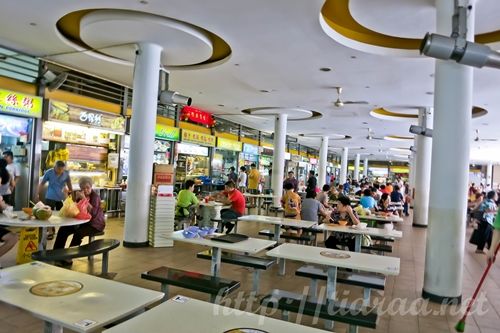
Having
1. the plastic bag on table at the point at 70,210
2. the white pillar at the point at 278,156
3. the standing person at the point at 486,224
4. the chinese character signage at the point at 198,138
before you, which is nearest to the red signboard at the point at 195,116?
the chinese character signage at the point at 198,138

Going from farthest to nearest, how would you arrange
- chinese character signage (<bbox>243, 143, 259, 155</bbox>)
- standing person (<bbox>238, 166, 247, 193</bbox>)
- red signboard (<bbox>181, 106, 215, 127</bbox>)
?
chinese character signage (<bbox>243, 143, 259, 155</bbox>)
standing person (<bbox>238, 166, 247, 193</bbox>)
red signboard (<bbox>181, 106, 215, 127</bbox>)

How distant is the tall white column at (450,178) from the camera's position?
443 cm

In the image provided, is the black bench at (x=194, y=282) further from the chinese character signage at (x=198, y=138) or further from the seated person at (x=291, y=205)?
the chinese character signage at (x=198, y=138)

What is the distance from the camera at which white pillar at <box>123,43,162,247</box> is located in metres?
6.56

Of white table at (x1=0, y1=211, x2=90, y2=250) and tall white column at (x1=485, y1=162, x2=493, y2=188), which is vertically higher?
tall white column at (x1=485, y1=162, x2=493, y2=188)

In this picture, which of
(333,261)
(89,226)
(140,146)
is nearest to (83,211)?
(89,226)

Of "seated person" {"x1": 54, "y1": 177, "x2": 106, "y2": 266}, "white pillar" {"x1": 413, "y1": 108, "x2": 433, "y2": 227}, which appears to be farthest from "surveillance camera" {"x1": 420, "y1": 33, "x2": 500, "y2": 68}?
"white pillar" {"x1": 413, "y1": 108, "x2": 433, "y2": 227}

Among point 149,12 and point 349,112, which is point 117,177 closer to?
point 149,12

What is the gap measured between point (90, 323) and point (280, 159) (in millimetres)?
12182

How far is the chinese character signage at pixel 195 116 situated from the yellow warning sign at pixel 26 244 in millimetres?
7622

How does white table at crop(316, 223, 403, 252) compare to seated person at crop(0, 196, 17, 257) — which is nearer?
seated person at crop(0, 196, 17, 257)

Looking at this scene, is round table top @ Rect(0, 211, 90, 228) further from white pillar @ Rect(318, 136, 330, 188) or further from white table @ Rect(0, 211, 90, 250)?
white pillar @ Rect(318, 136, 330, 188)

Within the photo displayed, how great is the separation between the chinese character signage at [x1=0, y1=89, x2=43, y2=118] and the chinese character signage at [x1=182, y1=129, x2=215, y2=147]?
16.2ft

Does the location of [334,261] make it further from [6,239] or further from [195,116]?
[195,116]
